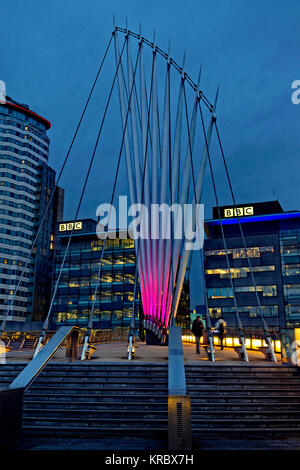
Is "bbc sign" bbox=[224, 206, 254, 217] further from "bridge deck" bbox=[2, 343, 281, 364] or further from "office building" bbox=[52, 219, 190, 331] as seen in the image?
"bridge deck" bbox=[2, 343, 281, 364]

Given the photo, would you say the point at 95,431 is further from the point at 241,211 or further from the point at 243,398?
the point at 241,211

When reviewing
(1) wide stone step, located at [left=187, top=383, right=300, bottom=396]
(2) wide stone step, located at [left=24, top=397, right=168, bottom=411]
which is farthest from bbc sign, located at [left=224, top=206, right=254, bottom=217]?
(2) wide stone step, located at [left=24, top=397, right=168, bottom=411]

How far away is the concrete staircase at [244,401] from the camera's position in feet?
36.7

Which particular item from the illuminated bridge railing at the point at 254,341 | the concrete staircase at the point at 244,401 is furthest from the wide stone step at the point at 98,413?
the illuminated bridge railing at the point at 254,341

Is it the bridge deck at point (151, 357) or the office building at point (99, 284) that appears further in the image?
the office building at point (99, 284)

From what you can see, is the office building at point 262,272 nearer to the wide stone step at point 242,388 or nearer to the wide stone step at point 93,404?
the wide stone step at point 242,388

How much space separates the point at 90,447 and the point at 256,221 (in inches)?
3690

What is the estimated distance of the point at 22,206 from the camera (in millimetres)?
111750

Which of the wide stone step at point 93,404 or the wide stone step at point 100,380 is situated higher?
the wide stone step at point 100,380

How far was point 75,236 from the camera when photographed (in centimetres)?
10400

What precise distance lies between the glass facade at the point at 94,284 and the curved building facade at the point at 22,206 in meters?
12.4

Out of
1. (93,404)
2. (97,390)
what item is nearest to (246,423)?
(93,404)
